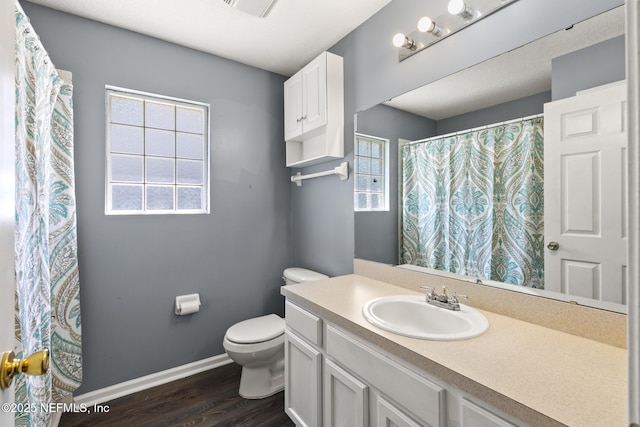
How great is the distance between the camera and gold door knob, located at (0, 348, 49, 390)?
0.55 metres

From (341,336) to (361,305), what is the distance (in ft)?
0.63

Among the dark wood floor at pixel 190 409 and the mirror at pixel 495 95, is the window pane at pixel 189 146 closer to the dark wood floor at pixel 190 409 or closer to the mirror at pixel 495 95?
the mirror at pixel 495 95

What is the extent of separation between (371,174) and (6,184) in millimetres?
1682

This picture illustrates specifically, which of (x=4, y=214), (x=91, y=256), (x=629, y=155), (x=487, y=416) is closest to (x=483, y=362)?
(x=487, y=416)

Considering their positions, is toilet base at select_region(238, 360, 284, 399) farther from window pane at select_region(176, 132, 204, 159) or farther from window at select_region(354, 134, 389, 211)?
window pane at select_region(176, 132, 204, 159)

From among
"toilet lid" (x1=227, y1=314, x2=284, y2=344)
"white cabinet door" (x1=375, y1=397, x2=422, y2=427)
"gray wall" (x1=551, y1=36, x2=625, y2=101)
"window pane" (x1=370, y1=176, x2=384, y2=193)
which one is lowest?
"toilet lid" (x1=227, y1=314, x2=284, y2=344)

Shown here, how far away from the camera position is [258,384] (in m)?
2.04

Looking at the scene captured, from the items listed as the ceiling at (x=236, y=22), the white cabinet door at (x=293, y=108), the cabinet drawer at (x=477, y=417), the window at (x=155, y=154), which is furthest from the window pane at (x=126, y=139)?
the cabinet drawer at (x=477, y=417)

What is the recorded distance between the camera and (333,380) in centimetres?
133

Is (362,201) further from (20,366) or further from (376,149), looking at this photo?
(20,366)

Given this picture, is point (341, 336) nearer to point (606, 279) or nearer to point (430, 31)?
point (606, 279)

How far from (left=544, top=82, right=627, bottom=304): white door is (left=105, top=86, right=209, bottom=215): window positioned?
2221mm

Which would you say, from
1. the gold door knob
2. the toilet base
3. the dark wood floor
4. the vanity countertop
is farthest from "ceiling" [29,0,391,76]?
the dark wood floor

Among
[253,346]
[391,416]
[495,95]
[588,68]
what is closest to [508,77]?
[495,95]
